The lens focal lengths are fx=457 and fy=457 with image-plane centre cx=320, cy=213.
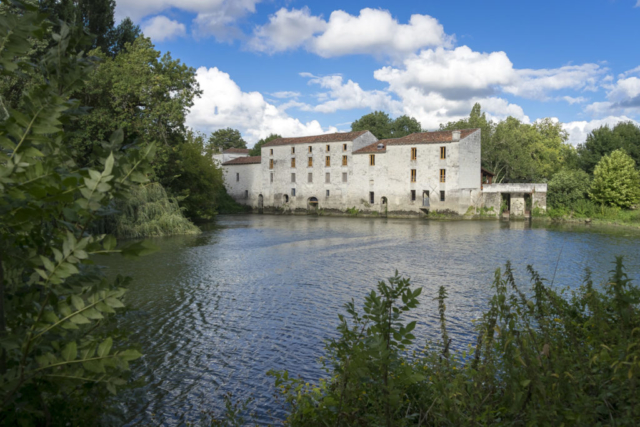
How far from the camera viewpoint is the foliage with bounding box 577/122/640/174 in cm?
4834

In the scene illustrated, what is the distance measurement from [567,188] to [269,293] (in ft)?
132

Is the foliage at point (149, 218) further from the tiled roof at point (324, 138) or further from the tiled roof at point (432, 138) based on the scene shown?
the tiled roof at point (324, 138)

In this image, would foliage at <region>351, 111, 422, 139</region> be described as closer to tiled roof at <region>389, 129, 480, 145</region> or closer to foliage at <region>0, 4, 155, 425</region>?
tiled roof at <region>389, 129, 480, 145</region>

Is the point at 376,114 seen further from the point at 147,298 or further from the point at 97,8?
the point at 147,298

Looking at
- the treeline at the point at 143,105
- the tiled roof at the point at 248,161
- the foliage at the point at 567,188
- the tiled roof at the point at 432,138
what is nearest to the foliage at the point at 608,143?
the foliage at the point at 567,188

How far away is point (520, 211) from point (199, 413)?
148 feet

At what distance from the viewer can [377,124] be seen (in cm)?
7494

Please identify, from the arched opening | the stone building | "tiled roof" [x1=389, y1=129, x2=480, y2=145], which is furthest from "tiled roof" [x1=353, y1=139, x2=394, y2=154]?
the arched opening

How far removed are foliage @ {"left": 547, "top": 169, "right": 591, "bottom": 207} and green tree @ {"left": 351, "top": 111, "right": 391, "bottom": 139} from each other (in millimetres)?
32718

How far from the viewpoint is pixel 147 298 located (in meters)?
13.1

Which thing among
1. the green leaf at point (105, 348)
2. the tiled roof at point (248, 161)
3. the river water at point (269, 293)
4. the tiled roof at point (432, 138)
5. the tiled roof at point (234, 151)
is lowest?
the river water at point (269, 293)

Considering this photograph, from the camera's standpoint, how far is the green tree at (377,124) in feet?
243

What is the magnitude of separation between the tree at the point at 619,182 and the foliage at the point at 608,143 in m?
6.24

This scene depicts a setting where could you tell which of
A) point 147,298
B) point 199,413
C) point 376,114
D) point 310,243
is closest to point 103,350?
point 199,413
